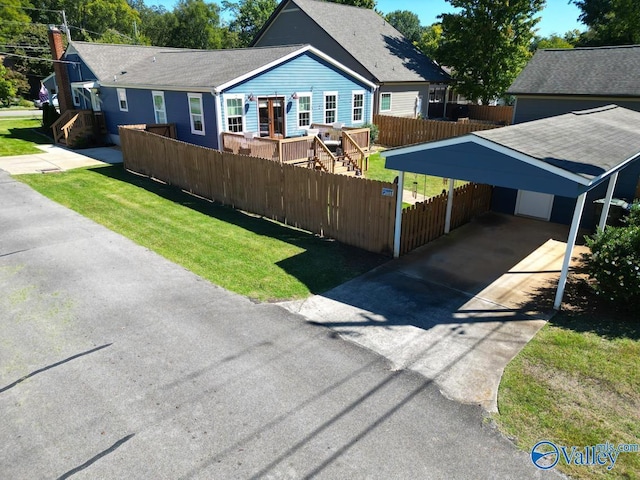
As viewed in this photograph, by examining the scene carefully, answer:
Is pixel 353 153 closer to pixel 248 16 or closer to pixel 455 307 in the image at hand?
Answer: pixel 455 307

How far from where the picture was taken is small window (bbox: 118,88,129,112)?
2455 cm

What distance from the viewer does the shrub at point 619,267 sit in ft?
26.5

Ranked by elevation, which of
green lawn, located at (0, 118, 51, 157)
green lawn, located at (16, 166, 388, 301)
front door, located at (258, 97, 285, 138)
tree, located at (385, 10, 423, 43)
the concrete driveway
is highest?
tree, located at (385, 10, 423, 43)

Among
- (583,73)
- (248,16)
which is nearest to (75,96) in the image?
(583,73)

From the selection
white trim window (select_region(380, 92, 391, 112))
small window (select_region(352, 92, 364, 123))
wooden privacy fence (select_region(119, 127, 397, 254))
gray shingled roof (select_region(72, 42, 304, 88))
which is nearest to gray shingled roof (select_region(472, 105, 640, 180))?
wooden privacy fence (select_region(119, 127, 397, 254))

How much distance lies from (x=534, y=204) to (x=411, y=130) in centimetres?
1270

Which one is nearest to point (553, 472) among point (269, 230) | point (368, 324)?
point (368, 324)

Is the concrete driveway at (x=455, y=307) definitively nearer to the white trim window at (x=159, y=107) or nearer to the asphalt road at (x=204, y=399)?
the asphalt road at (x=204, y=399)

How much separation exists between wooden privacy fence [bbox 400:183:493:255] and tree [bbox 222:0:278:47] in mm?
54740

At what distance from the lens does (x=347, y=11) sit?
33.6 m

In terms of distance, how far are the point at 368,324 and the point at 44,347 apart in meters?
5.39

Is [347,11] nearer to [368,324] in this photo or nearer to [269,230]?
[269,230]

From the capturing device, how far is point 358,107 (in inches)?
995

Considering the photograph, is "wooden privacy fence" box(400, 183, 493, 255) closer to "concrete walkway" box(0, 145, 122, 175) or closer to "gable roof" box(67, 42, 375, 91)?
"gable roof" box(67, 42, 375, 91)
